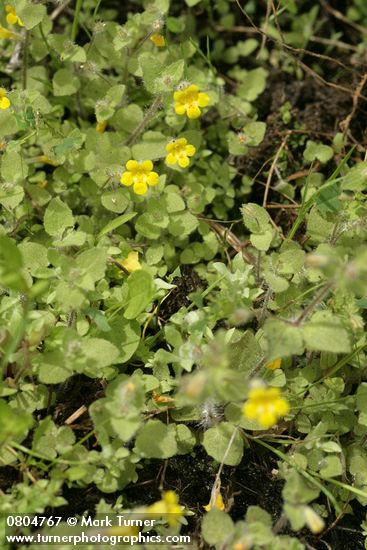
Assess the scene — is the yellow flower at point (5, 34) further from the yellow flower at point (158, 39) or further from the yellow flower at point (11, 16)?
the yellow flower at point (158, 39)

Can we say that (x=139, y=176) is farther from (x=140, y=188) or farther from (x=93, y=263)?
(x=93, y=263)

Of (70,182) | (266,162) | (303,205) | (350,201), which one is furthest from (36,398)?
(266,162)

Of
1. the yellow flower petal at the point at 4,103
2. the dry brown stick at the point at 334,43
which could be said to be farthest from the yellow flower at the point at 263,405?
Result: the dry brown stick at the point at 334,43

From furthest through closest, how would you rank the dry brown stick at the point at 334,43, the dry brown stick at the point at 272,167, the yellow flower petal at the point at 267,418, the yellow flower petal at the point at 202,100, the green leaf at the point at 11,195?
the dry brown stick at the point at 334,43, the dry brown stick at the point at 272,167, the yellow flower petal at the point at 202,100, the green leaf at the point at 11,195, the yellow flower petal at the point at 267,418

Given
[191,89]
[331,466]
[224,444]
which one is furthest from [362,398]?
[191,89]

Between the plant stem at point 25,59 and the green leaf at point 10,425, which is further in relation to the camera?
the plant stem at point 25,59

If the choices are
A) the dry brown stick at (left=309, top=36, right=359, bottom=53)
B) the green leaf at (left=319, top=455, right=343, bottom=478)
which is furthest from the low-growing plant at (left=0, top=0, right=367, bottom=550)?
the dry brown stick at (left=309, top=36, right=359, bottom=53)
